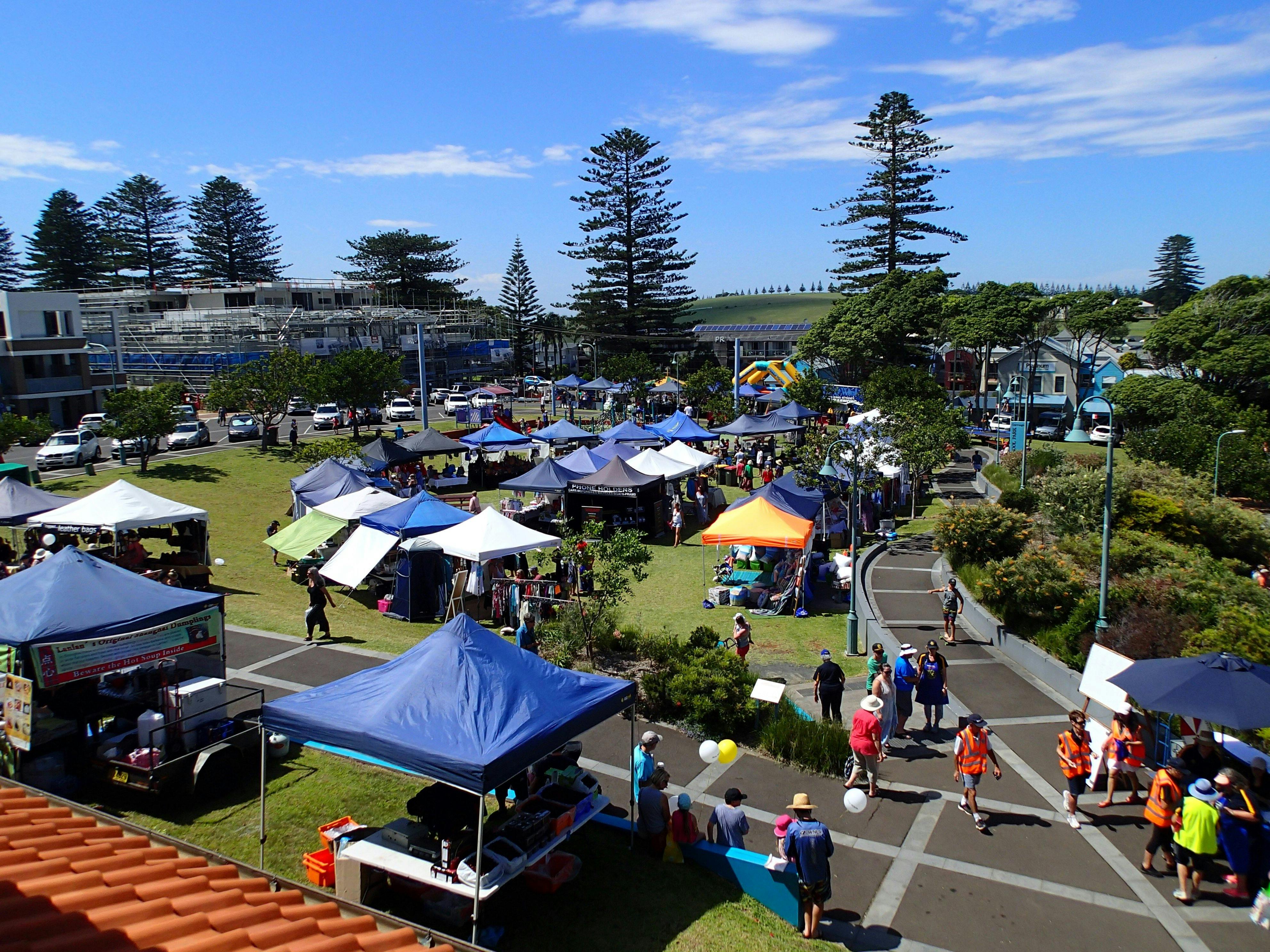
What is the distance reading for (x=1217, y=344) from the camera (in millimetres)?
43000

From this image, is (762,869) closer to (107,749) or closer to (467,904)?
(467,904)

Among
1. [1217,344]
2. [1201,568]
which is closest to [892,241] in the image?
[1217,344]

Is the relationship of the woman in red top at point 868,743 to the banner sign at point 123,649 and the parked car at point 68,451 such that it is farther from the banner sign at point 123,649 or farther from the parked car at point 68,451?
the parked car at point 68,451

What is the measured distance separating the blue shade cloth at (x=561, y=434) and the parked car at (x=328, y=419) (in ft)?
53.6

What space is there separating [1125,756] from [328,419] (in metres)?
43.8

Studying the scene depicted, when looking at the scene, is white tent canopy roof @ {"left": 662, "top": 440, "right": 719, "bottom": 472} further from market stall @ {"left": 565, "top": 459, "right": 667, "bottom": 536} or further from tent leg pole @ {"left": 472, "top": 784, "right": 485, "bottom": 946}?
tent leg pole @ {"left": 472, "top": 784, "right": 485, "bottom": 946}

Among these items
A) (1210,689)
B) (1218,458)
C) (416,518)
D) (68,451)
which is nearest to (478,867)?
(1210,689)

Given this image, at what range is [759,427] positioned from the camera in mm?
35531

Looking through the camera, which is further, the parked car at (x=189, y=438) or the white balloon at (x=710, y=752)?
the parked car at (x=189, y=438)

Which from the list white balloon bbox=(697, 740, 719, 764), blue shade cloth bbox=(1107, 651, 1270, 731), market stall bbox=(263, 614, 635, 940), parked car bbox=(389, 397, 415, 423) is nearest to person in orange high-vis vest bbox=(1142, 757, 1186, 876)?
blue shade cloth bbox=(1107, 651, 1270, 731)

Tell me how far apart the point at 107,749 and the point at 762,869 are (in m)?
6.93

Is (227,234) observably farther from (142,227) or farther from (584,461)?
(584,461)

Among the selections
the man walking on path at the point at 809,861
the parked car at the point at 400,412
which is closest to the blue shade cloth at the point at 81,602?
the man walking on path at the point at 809,861

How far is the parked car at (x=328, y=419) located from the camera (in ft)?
153
